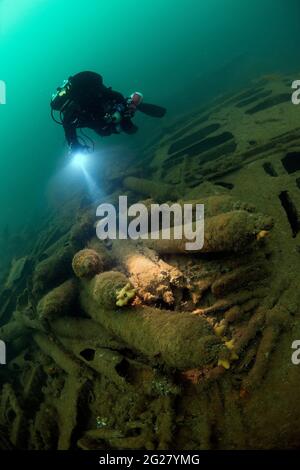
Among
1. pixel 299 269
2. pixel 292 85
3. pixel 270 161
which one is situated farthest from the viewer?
pixel 292 85

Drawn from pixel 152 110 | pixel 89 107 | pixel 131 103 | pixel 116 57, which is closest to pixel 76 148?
pixel 89 107

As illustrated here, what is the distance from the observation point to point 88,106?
707 cm

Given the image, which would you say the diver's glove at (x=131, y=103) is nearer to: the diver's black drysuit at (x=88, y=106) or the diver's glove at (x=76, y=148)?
the diver's black drysuit at (x=88, y=106)

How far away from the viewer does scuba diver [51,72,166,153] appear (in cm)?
689

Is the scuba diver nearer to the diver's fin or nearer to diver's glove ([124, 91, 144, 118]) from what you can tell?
diver's glove ([124, 91, 144, 118])

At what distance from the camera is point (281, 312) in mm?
3266

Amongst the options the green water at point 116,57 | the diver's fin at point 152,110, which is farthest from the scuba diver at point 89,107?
the green water at point 116,57

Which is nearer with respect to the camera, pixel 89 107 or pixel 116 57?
pixel 89 107

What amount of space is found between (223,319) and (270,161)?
10.9 ft

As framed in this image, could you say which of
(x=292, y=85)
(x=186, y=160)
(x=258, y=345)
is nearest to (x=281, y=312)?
(x=258, y=345)

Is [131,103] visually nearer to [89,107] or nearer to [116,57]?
[89,107]

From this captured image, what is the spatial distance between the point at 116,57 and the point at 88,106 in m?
63.0

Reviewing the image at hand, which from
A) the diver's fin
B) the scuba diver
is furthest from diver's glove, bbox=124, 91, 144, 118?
the diver's fin
